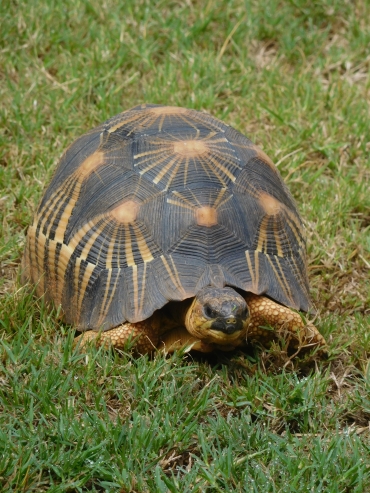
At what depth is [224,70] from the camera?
6523 mm

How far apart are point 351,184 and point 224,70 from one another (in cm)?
167

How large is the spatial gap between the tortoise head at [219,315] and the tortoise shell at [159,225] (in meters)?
0.08

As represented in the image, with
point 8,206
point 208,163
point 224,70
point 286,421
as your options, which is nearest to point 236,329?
point 286,421

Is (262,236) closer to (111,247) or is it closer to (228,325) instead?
(228,325)

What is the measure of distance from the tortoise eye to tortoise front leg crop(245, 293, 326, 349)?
1.19 feet

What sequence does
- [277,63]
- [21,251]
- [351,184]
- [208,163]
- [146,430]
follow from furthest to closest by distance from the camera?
[277,63]
[351,184]
[21,251]
[208,163]
[146,430]

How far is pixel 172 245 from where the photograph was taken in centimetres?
380

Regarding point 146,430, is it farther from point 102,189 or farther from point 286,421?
point 102,189

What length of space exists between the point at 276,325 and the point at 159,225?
0.75 metres

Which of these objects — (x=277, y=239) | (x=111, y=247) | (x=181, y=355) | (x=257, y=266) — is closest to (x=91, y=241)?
(x=111, y=247)

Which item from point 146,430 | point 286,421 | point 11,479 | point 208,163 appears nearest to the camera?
point 11,479

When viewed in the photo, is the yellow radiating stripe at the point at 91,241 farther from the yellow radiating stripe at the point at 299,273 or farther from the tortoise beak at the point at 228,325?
the yellow radiating stripe at the point at 299,273

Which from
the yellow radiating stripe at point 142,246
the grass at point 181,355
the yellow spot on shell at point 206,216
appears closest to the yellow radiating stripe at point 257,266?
the yellow spot on shell at point 206,216

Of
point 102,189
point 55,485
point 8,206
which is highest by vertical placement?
point 102,189
